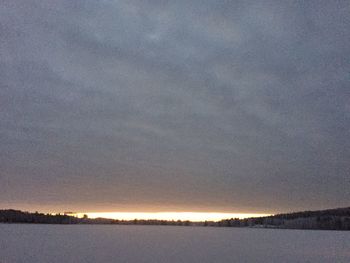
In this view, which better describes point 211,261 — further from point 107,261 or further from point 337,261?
point 337,261

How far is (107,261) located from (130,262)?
9.30 ft

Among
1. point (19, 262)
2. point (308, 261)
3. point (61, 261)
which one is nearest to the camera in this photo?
point (19, 262)

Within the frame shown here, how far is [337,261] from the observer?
56.8m

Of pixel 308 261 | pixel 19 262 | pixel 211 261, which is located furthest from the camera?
pixel 308 261

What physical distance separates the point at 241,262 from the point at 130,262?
12.9 m

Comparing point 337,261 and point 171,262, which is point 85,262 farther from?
point 337,261

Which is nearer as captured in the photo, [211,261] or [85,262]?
[85,262]

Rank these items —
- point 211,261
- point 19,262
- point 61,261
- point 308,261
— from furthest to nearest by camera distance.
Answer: point 308,261, point 211,261, point 61,261, point 19,262

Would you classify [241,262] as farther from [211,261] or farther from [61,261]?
[61,261]

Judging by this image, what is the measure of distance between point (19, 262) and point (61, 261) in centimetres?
480

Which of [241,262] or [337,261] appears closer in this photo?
[241,262]

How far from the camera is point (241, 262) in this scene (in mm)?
50656

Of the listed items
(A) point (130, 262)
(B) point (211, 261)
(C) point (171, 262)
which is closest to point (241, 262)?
(B) point (211, 261)

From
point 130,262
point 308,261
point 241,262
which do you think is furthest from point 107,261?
point 308,261
